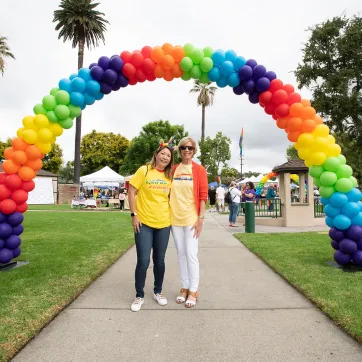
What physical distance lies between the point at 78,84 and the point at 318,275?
5118 millimetres

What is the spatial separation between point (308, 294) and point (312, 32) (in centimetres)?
2823

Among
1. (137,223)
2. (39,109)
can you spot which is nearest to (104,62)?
(39,109)

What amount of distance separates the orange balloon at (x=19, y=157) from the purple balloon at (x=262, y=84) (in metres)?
4.25

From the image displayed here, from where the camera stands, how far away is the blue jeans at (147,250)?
156 inches

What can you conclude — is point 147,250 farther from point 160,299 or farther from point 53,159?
point 53,159

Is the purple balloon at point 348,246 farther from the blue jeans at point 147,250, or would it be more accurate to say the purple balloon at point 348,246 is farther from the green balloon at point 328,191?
the blue jeans at point 147,250

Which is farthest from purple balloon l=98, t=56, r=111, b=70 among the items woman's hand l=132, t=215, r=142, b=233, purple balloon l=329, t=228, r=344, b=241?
purple balloon l=329, t=228, r=344, b=241

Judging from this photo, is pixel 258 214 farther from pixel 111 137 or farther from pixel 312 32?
pixel 111 137

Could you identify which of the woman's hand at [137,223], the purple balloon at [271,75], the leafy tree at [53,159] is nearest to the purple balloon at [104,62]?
the purple balloon at [271,75]

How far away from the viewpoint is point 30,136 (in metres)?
5.69

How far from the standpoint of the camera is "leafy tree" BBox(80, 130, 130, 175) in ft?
186

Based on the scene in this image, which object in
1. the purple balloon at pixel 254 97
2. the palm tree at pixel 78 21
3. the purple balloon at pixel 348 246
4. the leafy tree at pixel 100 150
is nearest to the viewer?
the purple balloon at pixel 348 246

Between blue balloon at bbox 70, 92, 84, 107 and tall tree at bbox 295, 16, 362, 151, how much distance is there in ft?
80.2

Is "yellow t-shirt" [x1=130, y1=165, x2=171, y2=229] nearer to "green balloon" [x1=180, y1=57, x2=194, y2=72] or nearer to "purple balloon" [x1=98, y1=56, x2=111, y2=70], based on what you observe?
"green balloon" [x1=180, y1=57, x2=194, y2=72]
